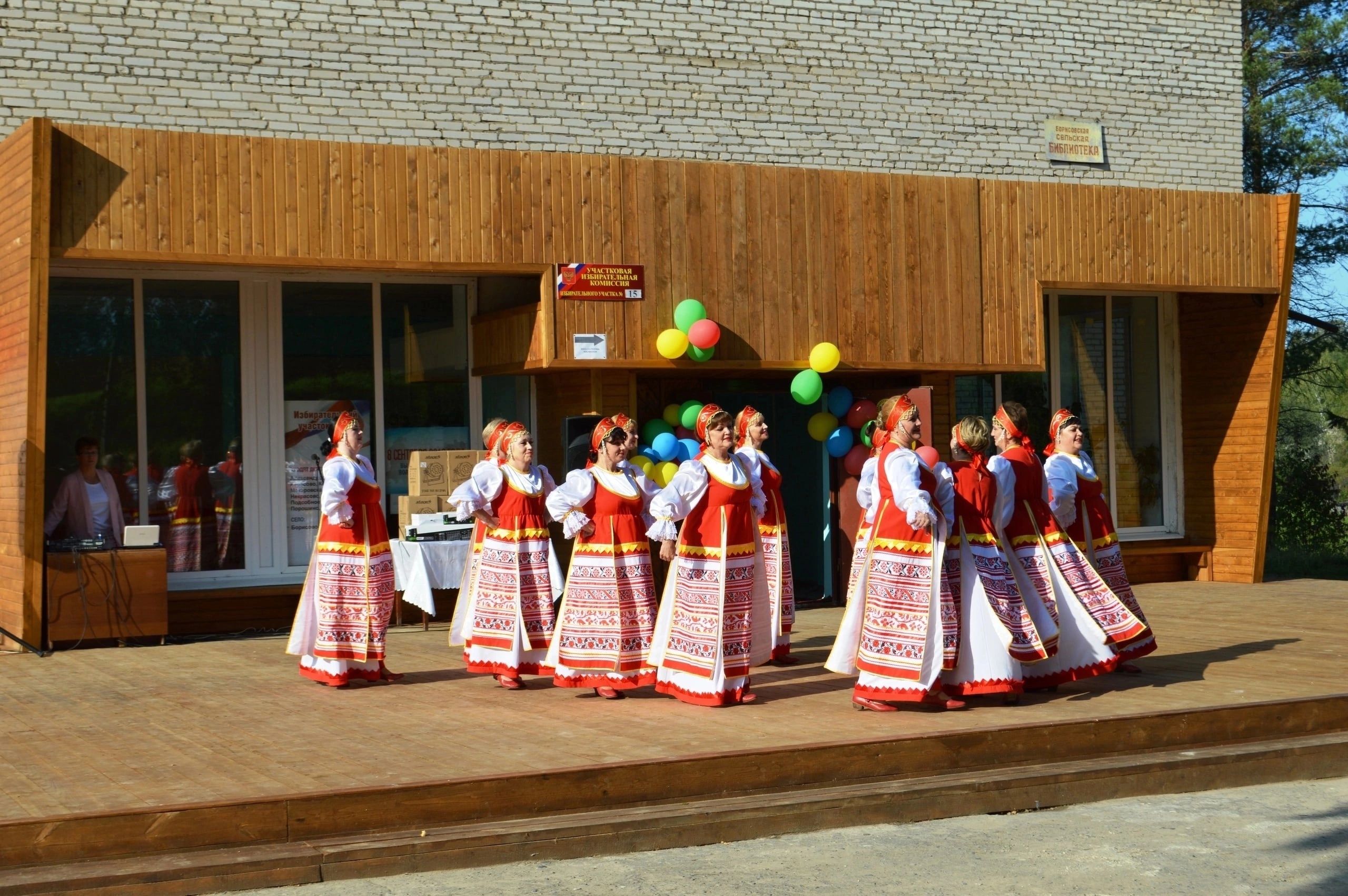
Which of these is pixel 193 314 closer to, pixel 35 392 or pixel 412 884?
pixel 35 392

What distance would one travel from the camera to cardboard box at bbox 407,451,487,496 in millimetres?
13109

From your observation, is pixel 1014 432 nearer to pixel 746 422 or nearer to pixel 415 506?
pixel 746 422

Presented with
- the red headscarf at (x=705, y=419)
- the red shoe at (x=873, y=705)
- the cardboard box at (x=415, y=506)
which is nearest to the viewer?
the red shoe at (x=873, y=705)

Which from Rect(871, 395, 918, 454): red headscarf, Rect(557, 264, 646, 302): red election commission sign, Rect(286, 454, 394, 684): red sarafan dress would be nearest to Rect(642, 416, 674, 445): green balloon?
Rect(557, 264, 646, 302): red election commission sign

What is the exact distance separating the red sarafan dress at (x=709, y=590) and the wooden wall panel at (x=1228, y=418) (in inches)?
356

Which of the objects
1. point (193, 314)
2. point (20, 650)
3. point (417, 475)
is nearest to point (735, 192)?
point (417, 475)

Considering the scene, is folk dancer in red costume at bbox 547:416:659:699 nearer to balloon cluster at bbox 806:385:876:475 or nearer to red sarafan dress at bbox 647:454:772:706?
red sarafan dress at bbox 647:454:772:706

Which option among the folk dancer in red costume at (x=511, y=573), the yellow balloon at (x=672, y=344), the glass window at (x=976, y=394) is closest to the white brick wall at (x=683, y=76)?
the glass window at (x=976, y=394)

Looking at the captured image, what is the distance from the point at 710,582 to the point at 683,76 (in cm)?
801

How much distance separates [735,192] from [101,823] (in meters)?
9.00

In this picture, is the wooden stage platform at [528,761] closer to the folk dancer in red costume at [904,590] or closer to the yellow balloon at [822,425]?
the folk dancer in red costume at [904,590]

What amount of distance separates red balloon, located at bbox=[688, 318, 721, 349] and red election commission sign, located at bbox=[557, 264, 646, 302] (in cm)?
56

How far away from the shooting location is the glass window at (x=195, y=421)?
13.0 metres

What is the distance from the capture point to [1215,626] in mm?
12141
